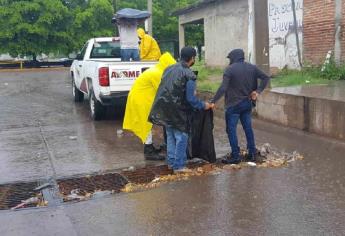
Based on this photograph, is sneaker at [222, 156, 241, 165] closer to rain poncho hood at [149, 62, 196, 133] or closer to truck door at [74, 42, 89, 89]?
rain poncho hood at [149, 62, 196, 133]

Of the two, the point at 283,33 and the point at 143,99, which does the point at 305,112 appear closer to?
the point at 143,99

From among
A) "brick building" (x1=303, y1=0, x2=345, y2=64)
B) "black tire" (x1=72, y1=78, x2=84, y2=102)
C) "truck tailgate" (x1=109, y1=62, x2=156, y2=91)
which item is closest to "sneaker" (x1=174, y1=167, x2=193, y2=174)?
"truck tailgate" (x1=109, y1=62, x2=156, y2=91)

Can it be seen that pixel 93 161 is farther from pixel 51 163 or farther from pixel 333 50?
pixel 333 50

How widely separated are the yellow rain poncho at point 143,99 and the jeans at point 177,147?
2.19ft

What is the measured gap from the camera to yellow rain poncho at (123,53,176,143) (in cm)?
712

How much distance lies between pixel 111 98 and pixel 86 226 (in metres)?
5.70

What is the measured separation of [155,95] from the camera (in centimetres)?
700

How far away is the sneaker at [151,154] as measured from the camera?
7609 millimetres

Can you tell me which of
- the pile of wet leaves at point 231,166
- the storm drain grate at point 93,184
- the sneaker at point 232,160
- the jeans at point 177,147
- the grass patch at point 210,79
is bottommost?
the storm drain grate at point 93,184

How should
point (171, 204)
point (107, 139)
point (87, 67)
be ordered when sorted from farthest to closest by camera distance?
point (87, 67) < point (107, 139) < point (171, 204)

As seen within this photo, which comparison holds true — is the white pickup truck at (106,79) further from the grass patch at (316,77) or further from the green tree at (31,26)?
the green tree at (31,26)

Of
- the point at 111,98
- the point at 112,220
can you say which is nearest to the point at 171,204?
the point at 112,220

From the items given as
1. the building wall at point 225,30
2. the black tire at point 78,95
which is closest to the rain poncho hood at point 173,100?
the black tire at point 78,95

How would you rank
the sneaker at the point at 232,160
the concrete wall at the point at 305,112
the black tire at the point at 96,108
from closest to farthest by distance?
the sneaker at the point at 232,160
the concrete wall at the point at 305,112
the black tire at the point at 96,108
